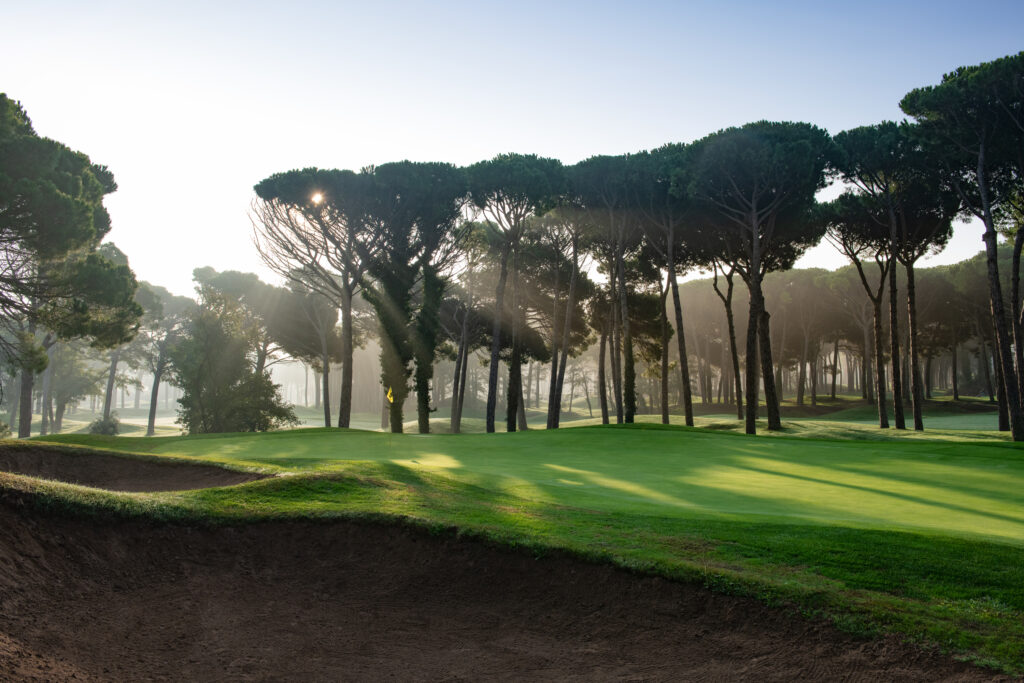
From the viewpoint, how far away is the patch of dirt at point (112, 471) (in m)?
11.9

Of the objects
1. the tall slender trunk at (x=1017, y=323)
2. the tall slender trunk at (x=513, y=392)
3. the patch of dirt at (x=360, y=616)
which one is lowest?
the patch of dirt at (x=360, y=616)

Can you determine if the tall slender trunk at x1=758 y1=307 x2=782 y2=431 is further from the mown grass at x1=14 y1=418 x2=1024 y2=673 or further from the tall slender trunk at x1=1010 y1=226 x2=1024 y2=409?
the mown grass at x1=14 y1=418 x2=1024 y2=673

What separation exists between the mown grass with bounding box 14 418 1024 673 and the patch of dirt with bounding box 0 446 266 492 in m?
0.89

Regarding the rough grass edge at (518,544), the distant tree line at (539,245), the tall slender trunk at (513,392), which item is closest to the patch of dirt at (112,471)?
the rough grass edge at (518,544)

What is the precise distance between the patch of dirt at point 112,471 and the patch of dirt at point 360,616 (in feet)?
14.8

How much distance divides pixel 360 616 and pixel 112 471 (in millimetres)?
9599

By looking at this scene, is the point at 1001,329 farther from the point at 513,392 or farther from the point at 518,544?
the point at 518,544

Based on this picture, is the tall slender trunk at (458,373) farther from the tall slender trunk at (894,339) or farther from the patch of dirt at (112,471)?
the patch of dirt at (112,471)

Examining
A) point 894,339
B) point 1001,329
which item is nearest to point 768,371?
point 894,339

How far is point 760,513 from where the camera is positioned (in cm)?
980

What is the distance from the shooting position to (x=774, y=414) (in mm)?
Answer: 34469

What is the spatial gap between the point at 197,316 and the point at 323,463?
30.5 meters

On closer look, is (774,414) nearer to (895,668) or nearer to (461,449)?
(461,449)

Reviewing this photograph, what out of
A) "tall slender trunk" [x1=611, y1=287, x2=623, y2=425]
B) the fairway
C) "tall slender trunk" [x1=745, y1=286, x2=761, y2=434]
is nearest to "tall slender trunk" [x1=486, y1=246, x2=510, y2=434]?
"tall slender trunk" [x1=611, y1=287, x2=623, y2=425]
